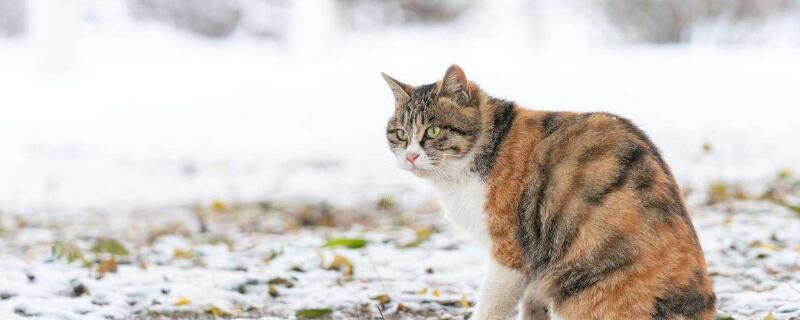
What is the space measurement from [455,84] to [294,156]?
5.58m

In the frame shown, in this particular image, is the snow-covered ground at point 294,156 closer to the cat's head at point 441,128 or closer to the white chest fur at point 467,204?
the white chest fur at point 467,204

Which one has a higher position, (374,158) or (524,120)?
(524,120)

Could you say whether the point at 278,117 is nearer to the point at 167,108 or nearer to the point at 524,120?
the point at 167,108

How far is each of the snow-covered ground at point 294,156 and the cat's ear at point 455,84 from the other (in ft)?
3.42

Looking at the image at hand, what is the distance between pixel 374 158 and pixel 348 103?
1.92 m

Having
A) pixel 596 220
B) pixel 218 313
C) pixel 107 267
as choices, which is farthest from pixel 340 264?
pixel 596 220

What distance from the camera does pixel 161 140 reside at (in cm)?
915

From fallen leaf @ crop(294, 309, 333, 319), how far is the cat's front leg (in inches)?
36.7

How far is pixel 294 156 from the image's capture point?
343 inches

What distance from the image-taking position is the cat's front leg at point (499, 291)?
2984 millimetres

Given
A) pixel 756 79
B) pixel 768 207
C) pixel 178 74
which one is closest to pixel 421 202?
pixel 768 207

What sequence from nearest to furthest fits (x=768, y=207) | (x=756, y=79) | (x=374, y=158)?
(x=768, y=207) < (x=374, y=158) < (x=756, y=79)

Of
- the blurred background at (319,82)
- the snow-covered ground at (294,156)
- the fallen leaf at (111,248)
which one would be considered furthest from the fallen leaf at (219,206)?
the fallen leaf at (111,248)

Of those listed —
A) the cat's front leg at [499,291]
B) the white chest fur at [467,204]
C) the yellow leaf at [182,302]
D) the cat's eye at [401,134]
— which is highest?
the cat's eye at [401,134]
